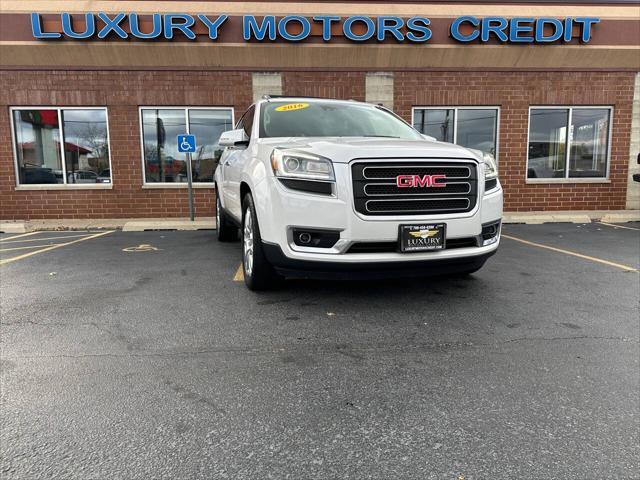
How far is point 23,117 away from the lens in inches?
437

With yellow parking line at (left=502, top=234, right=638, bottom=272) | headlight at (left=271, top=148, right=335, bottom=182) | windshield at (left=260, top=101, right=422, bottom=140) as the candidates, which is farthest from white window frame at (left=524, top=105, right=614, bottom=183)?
headlight at (left=271, top=148, right=335, bottom=182)

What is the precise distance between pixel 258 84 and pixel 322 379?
381 inches

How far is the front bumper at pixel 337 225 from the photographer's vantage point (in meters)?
3.58

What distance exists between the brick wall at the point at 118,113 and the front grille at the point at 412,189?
823 cm

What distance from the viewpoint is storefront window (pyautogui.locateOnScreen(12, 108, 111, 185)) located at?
440 inches

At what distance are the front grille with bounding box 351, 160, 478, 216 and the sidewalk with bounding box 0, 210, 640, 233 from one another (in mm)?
6859

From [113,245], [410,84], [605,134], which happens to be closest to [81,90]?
[113,245]

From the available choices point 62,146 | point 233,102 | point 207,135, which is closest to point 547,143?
point 233,102

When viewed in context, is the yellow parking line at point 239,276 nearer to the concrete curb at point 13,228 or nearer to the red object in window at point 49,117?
the concrete curb at point 13,228

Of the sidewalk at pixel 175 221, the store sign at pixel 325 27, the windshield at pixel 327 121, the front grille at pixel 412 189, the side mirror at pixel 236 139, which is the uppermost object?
the store sign at pixel 325 27

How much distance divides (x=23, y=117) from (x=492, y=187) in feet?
37.0

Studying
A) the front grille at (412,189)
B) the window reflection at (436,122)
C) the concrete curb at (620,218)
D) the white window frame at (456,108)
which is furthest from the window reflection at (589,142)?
the front grille at (412,189)

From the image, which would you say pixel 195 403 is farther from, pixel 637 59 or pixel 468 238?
pixel 637 59

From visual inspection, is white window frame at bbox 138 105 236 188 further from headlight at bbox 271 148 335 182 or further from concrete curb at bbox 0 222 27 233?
headlight at bbox 271 148 335 182
